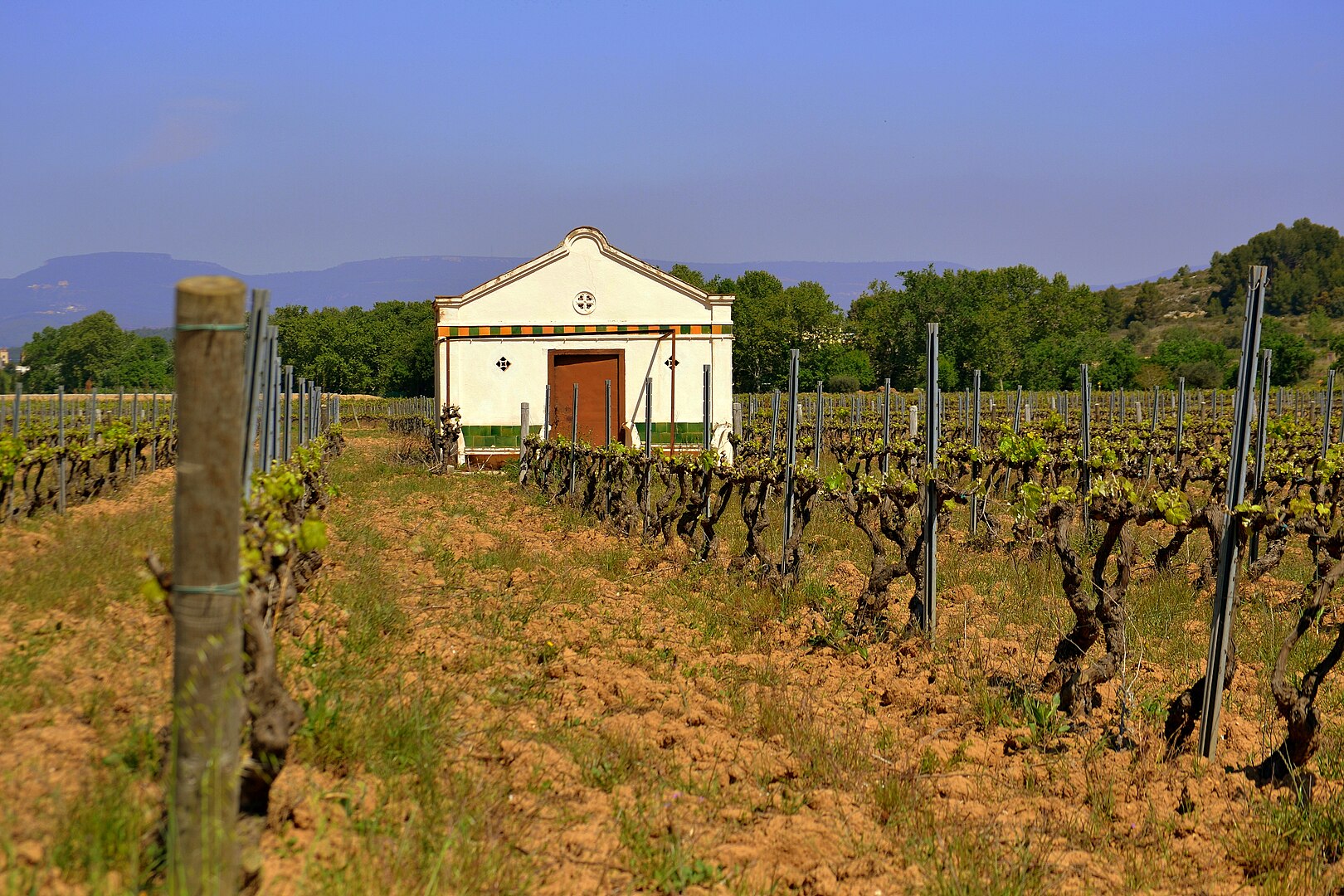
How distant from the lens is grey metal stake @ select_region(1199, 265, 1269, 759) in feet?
16.3

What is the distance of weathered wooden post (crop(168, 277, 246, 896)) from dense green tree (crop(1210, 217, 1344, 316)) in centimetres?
11953

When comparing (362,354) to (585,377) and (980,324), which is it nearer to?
(980,324)

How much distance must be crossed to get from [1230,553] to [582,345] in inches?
605

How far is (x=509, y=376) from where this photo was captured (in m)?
19.3

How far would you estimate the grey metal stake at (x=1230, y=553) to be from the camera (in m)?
4.97

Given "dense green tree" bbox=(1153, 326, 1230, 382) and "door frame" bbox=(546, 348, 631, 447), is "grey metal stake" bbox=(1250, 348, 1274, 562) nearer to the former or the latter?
"door frame" bbox=(546, 348, 631, 447)

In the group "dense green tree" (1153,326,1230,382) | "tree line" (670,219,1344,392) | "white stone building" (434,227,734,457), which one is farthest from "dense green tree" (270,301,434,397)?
"white stone building" (434,227,734,457)

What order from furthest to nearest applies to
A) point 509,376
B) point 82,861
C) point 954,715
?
point 509,376, point 954,715, point 82,861

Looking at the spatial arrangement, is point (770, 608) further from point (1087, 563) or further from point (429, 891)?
point (429, 891)

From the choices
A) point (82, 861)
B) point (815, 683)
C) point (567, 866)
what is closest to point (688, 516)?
point (815, 683)

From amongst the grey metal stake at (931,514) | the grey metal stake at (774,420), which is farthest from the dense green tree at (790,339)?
the grey metal stake at (931,514)

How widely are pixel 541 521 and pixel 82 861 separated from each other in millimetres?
10015

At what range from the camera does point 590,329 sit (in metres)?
19.3

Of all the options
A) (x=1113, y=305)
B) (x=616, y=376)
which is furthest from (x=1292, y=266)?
(x=616, y=376)
